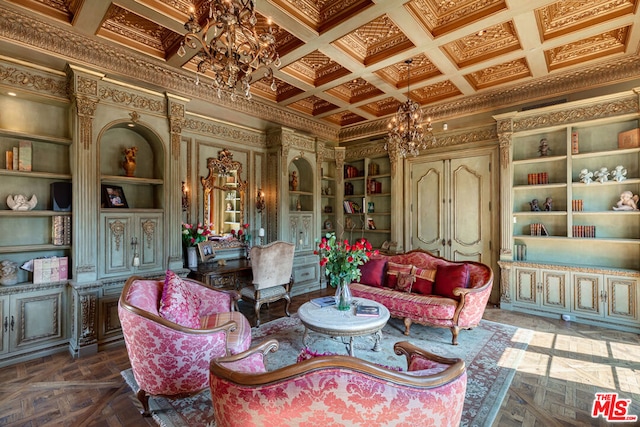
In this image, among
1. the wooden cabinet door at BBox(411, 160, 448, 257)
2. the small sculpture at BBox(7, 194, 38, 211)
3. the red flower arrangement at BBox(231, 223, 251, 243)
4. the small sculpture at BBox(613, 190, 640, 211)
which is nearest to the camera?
the small sculpture at BBox(7, 194, 38, 211)

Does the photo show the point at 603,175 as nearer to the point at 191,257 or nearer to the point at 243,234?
the point at 243,234

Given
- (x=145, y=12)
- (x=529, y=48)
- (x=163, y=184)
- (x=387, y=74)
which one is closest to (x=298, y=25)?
(x=145, y=12)

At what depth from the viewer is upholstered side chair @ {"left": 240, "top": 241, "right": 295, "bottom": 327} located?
12.5ft

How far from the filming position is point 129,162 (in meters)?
3.70

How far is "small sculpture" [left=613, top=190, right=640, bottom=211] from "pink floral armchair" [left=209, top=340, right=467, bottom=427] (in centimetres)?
455

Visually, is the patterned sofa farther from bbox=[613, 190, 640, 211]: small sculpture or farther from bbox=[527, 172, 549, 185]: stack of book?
bbox=[613, 190, 640, 211]: small sculpture

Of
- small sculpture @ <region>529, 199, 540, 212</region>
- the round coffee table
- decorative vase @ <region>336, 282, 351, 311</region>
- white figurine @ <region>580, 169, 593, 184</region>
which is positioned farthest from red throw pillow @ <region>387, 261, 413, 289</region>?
white figurine @ <region>580, 169, 593, 184</region>

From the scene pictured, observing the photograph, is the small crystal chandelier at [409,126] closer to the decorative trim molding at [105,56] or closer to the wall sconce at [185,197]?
the decorative trim molding at [105,56]

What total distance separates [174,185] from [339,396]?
3.64 m

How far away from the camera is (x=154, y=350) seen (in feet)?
6.51

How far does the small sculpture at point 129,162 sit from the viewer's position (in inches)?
146

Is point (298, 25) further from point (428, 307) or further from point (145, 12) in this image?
point (428, 307)

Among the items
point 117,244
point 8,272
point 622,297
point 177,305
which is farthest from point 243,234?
point 622,297

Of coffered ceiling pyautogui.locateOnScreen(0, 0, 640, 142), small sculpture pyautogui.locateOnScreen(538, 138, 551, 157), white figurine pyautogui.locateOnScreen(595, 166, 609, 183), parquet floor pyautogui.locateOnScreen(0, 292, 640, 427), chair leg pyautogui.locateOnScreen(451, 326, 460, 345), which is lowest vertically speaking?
parquet floor pyautogui.locateOnScreen(0, 292, 640, 427)
